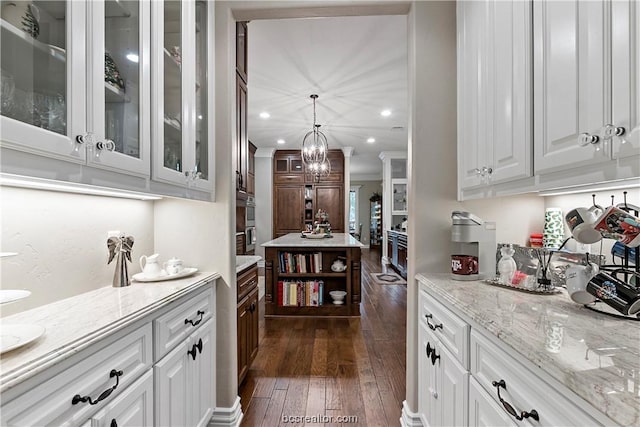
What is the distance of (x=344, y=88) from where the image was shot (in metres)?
4.12

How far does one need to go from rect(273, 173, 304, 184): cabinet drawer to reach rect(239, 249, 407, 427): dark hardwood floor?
4.38m

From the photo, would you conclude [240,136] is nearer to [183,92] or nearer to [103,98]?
[183,92]

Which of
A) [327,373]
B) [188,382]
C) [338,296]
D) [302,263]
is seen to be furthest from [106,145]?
[338,296]

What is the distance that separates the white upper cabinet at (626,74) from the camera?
2.46 feet

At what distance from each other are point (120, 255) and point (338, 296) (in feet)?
9.47

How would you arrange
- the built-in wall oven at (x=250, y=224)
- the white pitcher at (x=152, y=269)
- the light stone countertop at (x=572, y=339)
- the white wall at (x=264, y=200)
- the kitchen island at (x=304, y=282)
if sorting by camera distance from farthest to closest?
the white wall at (x=264, y=200) < the built-in wall oven at (x=250, y=224) < the kitchen island at (x=304, y=282) < the white pitcher at (x=152, y=269) < the light stone countertop at (x=572, y=339)

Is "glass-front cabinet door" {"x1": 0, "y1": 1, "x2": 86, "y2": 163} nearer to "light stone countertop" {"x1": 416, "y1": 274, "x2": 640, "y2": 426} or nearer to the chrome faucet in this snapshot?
the chrome faucet

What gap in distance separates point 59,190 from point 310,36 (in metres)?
2.55

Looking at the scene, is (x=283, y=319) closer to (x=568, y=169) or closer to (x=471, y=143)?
(x=471, y=143)

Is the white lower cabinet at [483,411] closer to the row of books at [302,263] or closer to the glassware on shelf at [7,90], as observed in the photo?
the glassware on shelf at [7,90]

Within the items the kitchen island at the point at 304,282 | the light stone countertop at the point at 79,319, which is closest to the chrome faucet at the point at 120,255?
the light stone countertop at the point at 79,319

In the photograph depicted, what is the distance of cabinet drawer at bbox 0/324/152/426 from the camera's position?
0.70 m

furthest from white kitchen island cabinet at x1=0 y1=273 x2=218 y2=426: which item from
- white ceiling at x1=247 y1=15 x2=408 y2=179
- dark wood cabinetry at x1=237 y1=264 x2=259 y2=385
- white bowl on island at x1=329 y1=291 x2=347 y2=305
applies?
white ceiling at x1=247 y1=15 x2=408 y2=179

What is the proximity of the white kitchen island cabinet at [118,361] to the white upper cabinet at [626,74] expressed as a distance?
149 cm
